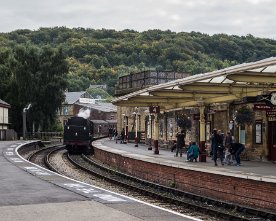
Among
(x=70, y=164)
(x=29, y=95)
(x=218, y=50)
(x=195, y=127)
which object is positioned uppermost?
(x=218, y=50)

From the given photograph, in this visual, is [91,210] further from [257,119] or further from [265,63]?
[257,119]

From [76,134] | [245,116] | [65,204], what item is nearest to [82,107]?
[76,134]

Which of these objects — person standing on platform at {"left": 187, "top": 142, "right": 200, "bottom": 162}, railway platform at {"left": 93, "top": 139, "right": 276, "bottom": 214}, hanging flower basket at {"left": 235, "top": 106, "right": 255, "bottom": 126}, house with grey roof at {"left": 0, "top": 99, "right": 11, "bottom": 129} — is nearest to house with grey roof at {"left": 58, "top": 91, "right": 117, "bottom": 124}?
house with grey roof at {"left": 0, "top": 99, "right": 11, "bottom": 129}

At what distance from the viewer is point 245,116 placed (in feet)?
76.1

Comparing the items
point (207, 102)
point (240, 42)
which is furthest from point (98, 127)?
point (207, 102)

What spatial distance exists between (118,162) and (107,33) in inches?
5310

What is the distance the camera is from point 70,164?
105ft

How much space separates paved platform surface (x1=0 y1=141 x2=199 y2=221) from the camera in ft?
37.0

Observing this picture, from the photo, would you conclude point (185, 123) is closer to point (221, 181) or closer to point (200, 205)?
point (221, 181)

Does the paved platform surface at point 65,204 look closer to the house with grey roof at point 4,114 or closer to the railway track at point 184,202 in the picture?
the railway track at point 184,202

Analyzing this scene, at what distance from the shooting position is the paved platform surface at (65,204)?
11266 mm

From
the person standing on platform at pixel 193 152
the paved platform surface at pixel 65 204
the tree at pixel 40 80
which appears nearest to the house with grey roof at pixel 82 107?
the tree at pixel 40 80

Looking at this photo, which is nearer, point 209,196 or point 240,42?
point 209,196

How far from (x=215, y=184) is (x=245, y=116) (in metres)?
8.04
